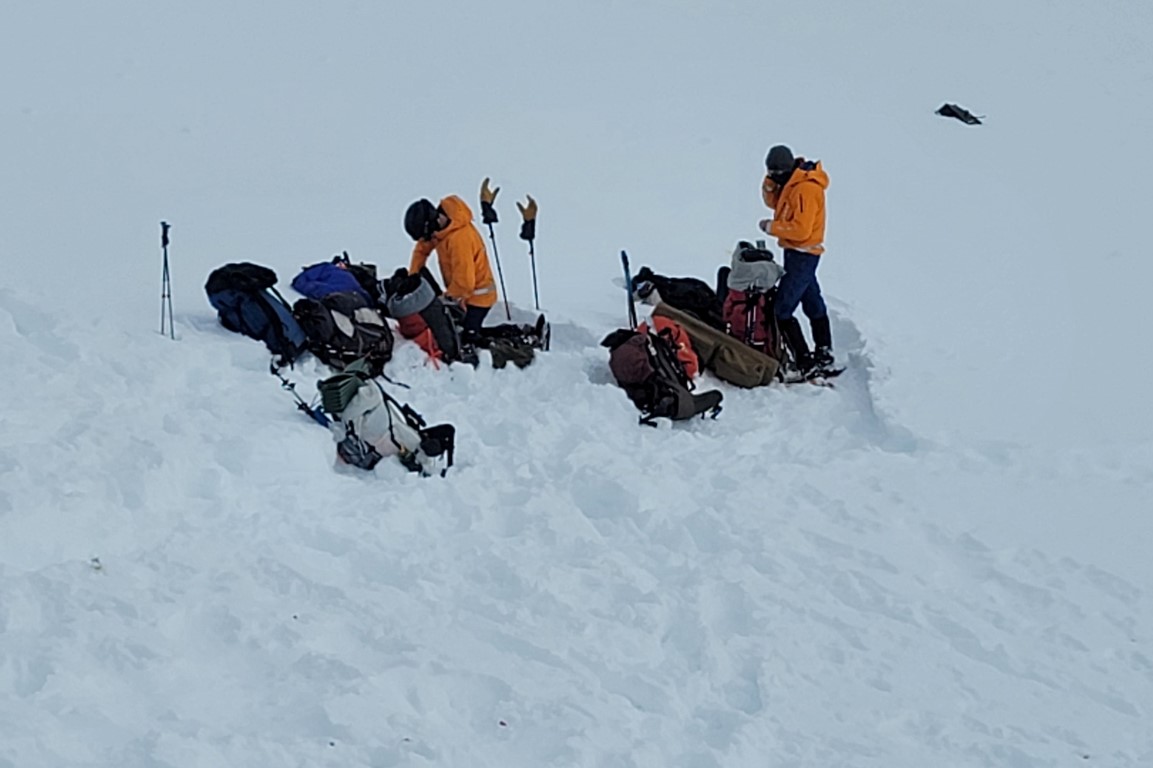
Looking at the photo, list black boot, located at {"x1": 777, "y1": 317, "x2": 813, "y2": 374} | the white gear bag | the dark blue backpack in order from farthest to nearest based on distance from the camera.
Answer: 1. black boot, located at {"x1": 777, "y1": 317, "x2": 813, "y2": 374}
2. the dark blue backpack
3. the white gear bag

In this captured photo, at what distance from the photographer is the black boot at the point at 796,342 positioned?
8352 millimetres

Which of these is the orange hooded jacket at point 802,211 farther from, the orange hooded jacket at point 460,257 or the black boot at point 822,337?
the orange hooded jacket at point 460,257

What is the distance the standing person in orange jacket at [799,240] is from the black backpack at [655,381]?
111 cm

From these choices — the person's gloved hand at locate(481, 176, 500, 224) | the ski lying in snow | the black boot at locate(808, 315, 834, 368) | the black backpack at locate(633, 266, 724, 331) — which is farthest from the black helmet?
the black boot at locate(808, 315, 834, 368)

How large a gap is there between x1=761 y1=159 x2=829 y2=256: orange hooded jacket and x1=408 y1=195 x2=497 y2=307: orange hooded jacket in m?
2.05

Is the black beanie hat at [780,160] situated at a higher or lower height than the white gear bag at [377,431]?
higher

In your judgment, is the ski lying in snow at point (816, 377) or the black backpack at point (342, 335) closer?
the black backpack at point (342, 335)

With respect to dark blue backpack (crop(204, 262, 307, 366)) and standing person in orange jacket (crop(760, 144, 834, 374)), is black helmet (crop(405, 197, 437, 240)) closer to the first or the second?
dark blue backpack (crop(204, 262, 307, 366))

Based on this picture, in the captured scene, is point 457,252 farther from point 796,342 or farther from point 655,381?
point 796,342

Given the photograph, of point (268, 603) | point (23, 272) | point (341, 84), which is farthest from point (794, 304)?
point (341, 84)

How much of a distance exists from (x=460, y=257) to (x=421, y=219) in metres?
0.36

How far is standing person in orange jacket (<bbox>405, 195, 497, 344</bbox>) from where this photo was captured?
25.8 feet

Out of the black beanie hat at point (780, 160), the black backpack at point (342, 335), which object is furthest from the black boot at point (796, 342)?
the black backpack at point (342, 335)

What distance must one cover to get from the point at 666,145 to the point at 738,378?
712cm
